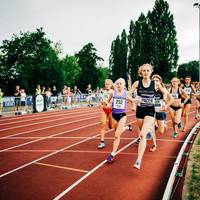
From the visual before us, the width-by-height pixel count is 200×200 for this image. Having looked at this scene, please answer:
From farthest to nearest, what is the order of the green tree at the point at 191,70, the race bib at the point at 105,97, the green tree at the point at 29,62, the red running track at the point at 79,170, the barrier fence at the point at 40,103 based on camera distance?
the green tree at the point at 191,70, the green tree at the point at 29,62, the barrier fence at the point at 40,103, the race bib at the point at 105,97, the red running track at the point at 79,170

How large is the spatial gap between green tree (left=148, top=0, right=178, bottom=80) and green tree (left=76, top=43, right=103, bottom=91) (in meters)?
23.9

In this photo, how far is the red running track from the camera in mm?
4875

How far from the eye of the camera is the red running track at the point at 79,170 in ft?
16.0

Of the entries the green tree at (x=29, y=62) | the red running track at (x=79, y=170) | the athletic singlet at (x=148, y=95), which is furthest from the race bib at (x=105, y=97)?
the green tree at (x=29, y=62)

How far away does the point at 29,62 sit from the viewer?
49625 mm

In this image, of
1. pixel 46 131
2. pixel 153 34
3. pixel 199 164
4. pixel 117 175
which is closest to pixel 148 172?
pixel 117 175

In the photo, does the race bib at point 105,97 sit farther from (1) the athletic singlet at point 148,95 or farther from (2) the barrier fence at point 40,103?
(2) the barrier fence at point 40,103

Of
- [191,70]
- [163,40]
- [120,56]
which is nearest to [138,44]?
[120,56]

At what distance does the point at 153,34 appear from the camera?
5678cm

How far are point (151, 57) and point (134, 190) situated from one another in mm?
55413

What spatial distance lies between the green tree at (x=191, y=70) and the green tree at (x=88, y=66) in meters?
65.5

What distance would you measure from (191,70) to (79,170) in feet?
431

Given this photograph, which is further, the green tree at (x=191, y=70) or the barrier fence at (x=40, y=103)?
the green tree at (x=191, y=70)

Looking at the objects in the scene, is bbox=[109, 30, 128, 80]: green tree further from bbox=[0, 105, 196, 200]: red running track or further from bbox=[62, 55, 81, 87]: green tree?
bbox=[0, 105, 196, 200]: red running track
